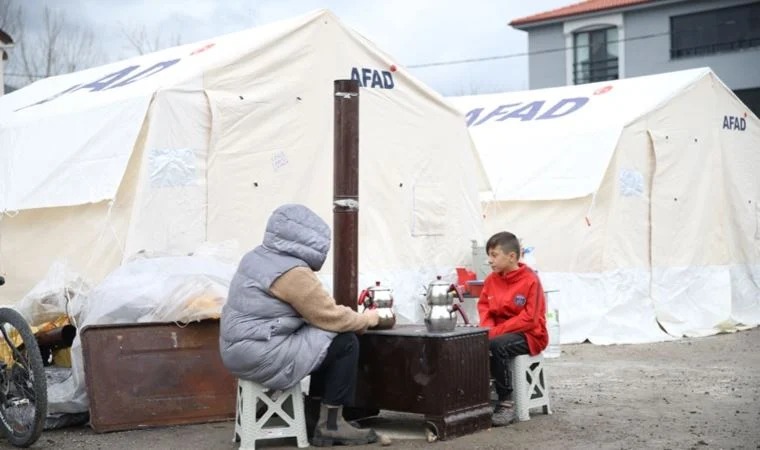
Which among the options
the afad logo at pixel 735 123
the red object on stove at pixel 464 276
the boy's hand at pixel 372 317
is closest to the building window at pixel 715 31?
the afad logo at pixel 735 123

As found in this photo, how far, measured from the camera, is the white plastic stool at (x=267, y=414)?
18.0 ft

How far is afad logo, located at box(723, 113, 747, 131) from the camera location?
12933 millimetres

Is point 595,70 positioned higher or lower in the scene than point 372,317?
higher

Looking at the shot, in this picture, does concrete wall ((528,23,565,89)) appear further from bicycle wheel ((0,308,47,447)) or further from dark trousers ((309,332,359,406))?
bicycle wheel ((0,308,47,447))

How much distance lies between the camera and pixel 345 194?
5.92 metres

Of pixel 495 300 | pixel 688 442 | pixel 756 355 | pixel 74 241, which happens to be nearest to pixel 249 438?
pixel 495 300

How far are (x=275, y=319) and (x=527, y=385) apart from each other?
1.87m

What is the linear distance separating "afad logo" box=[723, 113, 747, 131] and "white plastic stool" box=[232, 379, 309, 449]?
899 cm

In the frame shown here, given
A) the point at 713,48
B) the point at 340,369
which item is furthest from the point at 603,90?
the point at 713,48

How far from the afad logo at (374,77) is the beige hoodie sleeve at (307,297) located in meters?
4.13

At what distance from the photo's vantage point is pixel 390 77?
A: 31.4 feet

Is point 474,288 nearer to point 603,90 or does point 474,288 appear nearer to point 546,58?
point 603,90

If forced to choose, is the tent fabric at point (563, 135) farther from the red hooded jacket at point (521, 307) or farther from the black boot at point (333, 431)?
the black boot at point (333, 431)

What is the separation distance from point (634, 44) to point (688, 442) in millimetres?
28217
